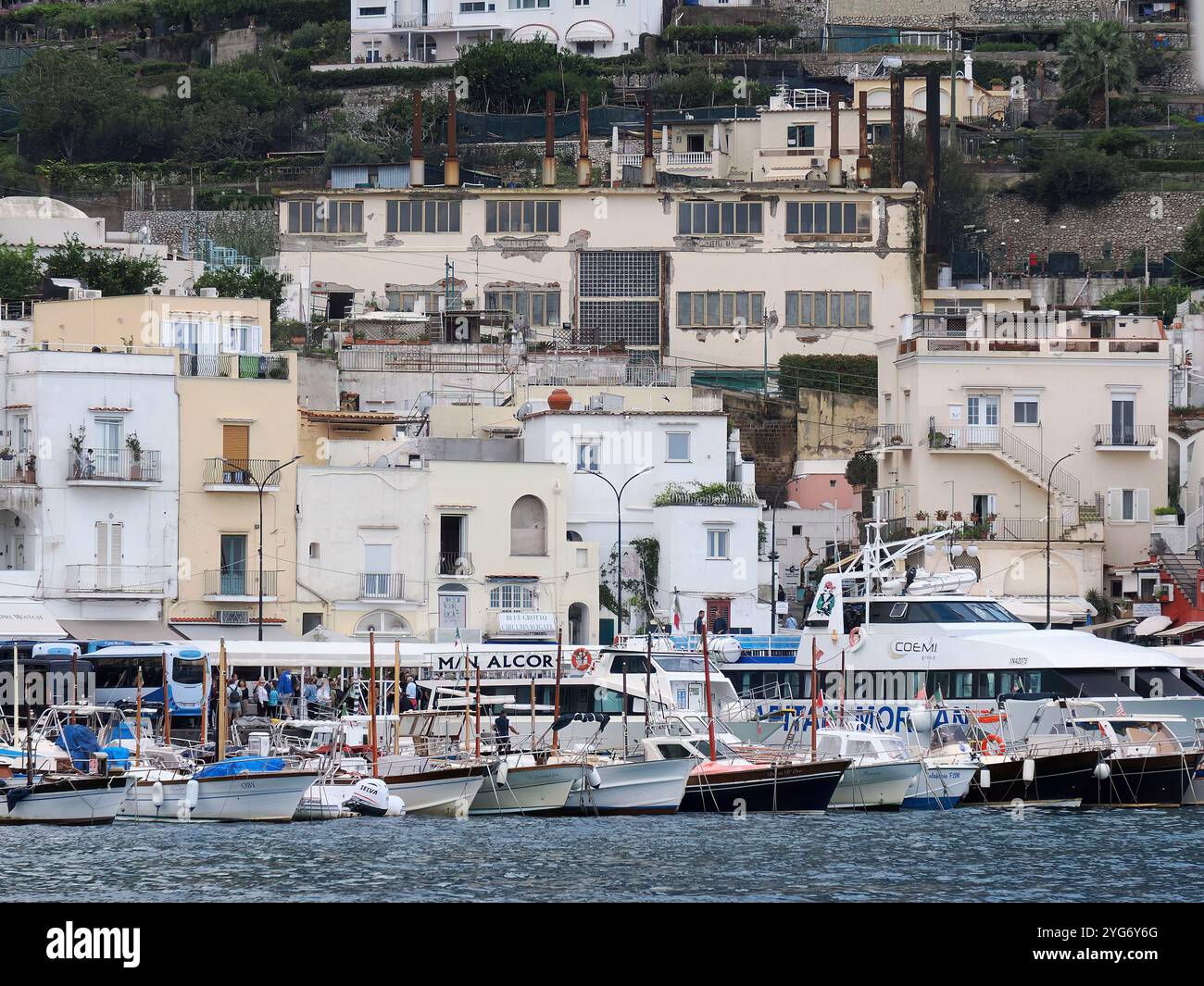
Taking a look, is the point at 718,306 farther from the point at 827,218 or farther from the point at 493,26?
the point at 493,26

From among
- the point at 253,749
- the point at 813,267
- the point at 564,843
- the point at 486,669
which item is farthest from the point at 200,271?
the point at 564,843

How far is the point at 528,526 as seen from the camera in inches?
2911

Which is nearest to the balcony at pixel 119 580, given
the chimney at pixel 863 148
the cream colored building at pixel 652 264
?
the cream colored building at pixel 652 264

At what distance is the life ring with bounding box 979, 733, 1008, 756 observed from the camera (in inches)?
1992

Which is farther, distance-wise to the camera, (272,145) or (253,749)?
(272,145)

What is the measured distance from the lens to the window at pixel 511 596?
7212 cm

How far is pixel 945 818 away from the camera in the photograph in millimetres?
46469

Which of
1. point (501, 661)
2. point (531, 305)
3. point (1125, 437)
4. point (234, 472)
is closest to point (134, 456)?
point (234, 472)

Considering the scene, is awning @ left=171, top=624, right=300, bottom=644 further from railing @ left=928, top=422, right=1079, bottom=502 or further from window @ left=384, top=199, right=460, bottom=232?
window @ left=384, top=199, right=460, bottom=232

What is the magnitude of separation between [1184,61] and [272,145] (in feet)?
181

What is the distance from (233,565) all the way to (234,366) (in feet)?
21.1

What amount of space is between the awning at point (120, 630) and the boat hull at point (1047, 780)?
25418 mm

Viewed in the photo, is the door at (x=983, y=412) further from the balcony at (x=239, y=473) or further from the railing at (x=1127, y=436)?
the balcony at (x=239, y=473)
